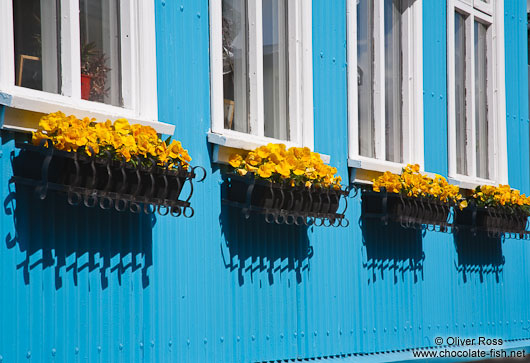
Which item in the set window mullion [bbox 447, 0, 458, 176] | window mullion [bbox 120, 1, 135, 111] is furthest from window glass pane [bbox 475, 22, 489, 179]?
window mullion [bbox 120, 1, 135, 111]

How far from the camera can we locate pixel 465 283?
29.2 feet

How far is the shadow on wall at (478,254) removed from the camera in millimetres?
8891

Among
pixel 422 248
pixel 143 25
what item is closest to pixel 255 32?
pixel 143 25

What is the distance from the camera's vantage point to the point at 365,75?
786cm

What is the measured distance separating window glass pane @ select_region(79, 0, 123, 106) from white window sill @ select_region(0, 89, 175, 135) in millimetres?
130

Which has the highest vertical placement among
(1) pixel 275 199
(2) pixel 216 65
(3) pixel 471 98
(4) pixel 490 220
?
(3) pixel 471 98

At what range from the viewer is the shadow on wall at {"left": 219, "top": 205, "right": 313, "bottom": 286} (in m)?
6.20

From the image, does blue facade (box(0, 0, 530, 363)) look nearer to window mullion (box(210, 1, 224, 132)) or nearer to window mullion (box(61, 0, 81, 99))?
window mullion (box(210, 1, 224, 132))

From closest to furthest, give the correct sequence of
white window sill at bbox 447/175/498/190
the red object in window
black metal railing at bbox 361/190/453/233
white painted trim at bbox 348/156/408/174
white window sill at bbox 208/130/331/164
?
the red object in window → white window sill at bbox 208/130/331/164 → white painted trim at bbox 348/156/408/174 → black metal railing at bbox 361/190/453/233 → white window sill at bbox 447/175/498/190

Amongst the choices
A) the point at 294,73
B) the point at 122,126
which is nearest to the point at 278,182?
the point at 294,73

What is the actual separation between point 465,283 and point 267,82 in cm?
331

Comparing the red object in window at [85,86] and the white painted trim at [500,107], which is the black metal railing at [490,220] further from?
the red object in window at [85,86]

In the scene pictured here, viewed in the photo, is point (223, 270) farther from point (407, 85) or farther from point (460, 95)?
point (460, 95)

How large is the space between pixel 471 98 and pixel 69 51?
204 inches
